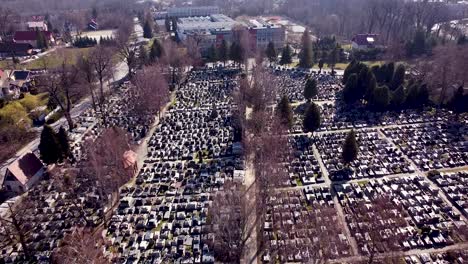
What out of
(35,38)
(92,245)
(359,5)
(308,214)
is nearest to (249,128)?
(308,214)

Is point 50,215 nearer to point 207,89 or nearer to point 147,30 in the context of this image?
point 207,89

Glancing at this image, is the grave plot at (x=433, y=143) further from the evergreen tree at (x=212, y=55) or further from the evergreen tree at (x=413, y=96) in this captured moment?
the evergreen tree at (x=212, y=55)

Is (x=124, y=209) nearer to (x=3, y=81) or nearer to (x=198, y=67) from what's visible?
(x=3, y=81)

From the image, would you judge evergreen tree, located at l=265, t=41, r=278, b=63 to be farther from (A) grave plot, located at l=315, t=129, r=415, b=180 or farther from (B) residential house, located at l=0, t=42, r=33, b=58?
(B) residential house, located at l=0, t=42, r=33, b=58

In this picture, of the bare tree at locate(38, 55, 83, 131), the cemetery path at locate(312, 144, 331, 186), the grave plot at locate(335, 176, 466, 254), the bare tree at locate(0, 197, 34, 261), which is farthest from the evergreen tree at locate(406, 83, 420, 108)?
the bare tree at locate(0, 197, 34, 261)

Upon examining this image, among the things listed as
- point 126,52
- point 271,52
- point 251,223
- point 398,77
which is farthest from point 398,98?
point 126,52
